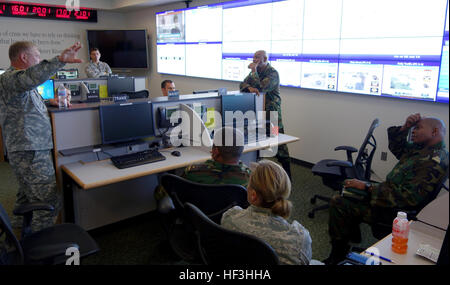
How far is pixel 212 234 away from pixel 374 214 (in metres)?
1.38

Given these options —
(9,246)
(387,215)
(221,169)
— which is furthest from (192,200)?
(387,215)

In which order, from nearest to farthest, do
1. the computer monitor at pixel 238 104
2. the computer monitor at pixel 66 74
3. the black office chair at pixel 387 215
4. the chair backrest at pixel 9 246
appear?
the chair backrest at pixel 9 246 < the black office chair at pixel 387 215 < the computer monitor at pixel 238 104 < the computer monitor at pixel 66 74

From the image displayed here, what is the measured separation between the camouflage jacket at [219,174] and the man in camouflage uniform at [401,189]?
2.57 ft

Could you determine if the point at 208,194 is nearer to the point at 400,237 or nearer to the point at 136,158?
the point at 400,237

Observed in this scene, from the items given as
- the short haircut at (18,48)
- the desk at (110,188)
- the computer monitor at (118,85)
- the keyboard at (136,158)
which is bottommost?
the desk at (110,188)

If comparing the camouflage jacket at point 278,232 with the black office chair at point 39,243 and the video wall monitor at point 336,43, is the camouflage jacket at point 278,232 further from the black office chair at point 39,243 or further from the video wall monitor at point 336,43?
the video wall monitor at point 336,43

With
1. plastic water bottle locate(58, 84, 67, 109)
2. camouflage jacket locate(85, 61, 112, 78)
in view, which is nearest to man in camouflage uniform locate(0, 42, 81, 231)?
plastic water bottle locate(58, 84, 67, 109)

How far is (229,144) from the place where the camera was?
2.00m

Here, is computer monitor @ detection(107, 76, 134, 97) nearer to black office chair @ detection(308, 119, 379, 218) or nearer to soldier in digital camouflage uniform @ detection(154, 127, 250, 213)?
black office chair @ detection(308, 119, 379, 218)

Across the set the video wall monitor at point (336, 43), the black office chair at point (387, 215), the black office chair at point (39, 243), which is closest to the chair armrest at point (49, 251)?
the black office chair at point (39, 243)

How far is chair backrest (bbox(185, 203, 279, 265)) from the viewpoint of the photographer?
1.14m

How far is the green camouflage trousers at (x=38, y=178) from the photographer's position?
2510mm

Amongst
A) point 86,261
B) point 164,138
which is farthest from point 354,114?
point 86,261

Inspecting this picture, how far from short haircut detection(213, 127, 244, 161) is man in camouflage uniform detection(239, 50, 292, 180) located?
1811 millimetres
